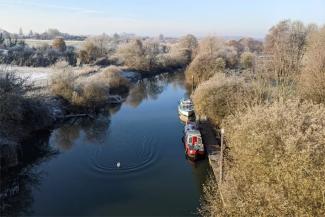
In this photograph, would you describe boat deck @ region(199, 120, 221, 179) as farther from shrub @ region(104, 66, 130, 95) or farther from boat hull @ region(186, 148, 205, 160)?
shrub @ region(104, 66, 130, 95)

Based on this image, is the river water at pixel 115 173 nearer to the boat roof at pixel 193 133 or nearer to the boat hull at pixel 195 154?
the boat hull at pixel 195 154

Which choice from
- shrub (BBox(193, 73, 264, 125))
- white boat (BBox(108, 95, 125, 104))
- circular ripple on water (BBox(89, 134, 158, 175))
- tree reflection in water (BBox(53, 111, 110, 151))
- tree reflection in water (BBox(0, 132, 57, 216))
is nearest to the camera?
tree reflection in water (BBox(0, 132, 57, 216))

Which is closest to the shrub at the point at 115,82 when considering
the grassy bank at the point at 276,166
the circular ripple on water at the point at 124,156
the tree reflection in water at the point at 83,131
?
the tree reflection in water at the point at 83,131

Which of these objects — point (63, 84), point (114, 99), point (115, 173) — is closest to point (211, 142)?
point (115, 173)

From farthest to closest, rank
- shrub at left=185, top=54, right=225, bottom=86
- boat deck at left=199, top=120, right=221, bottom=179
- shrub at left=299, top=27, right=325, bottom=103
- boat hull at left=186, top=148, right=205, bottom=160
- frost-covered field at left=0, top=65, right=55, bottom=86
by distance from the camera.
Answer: shrub at left=185, top=54, right=225, bottom=86 < frost-covered field at left=0, top=65, right=55, bottom=86 < boat hull at left=186, top=148, right=205, bottom=160 < shrub at left=299, top=27, right=325, bottom=103 < boat deck at left=199, top=120, right=221, bottom=179

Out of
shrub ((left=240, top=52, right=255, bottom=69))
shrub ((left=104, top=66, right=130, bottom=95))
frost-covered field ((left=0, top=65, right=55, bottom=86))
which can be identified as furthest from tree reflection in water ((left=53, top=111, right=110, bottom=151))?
shrub ((left=240, top=52, right=255, bottom=69))

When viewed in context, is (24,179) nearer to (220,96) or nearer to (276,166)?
(276,166)
